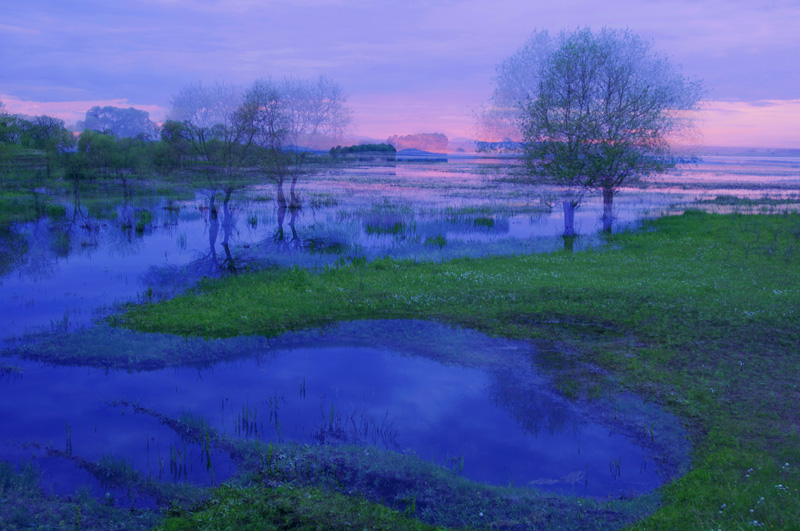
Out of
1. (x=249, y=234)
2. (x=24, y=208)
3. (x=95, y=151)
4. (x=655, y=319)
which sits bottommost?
(x=655, y=319)

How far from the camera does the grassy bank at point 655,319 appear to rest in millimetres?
7129

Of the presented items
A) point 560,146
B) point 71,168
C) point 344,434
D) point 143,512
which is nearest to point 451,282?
point 344,434

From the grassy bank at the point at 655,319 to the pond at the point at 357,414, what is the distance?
82cm

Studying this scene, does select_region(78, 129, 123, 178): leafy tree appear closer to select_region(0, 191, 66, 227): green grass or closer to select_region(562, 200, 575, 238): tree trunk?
select_region(0, 191, 66, 227): green grass

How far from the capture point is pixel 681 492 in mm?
6828

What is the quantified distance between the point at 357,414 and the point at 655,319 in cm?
908

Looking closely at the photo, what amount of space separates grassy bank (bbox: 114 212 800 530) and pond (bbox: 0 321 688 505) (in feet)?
2.68

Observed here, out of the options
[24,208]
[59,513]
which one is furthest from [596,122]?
[24,208]

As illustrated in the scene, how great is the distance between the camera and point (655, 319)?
14062 mm

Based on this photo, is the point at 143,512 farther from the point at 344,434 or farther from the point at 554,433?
the point at 554,433

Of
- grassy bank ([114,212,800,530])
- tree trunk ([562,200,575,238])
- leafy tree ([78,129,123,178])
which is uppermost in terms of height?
leafy tree ([78,129,123,178])

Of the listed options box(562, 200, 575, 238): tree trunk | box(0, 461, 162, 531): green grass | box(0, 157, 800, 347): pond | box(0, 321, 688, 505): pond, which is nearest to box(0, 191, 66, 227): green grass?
box(0, 157, 800, 347): pond

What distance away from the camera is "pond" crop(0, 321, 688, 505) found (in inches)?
309

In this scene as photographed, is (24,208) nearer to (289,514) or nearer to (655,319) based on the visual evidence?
(289,514)
